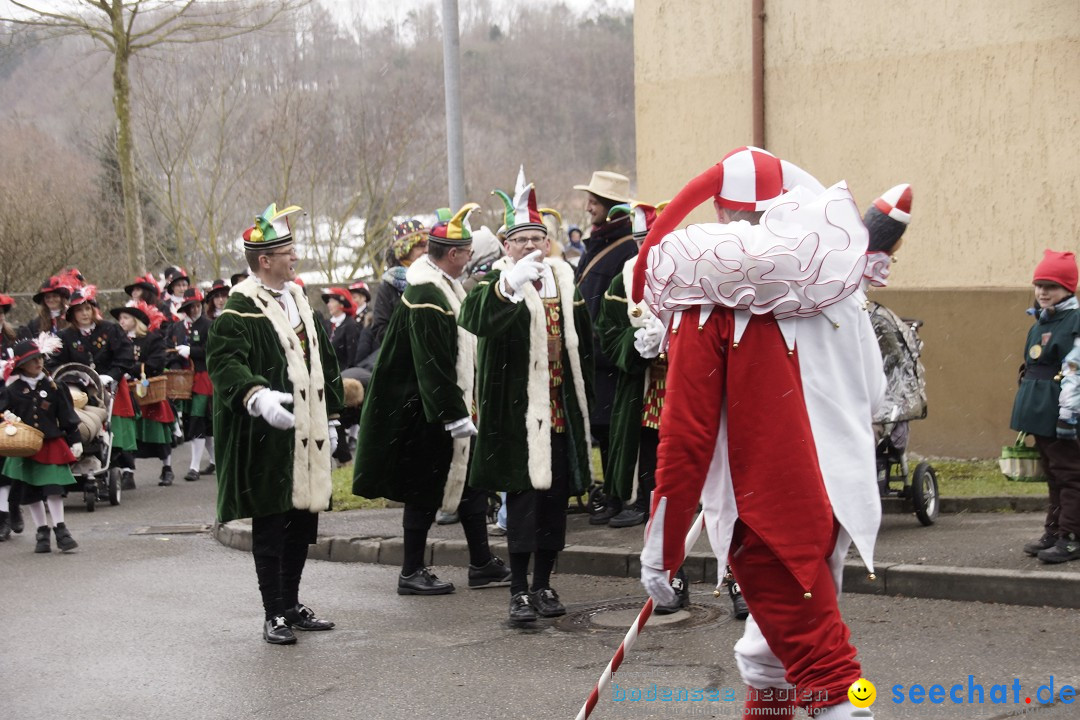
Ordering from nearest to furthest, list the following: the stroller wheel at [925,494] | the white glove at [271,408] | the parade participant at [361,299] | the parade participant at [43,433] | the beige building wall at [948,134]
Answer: the white glove at [271,408] → the stroller wheel at [925,494] → the parade participant at [43,433] → the beige building wall at [948,134] → the parade participant at [361,299]

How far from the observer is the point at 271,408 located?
6.83 meters

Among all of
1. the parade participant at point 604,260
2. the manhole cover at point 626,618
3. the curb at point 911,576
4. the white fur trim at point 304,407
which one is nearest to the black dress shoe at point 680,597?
the manhole cover at point 626,618

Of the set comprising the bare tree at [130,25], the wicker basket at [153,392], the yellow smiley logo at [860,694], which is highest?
the bare tree at [130,25]

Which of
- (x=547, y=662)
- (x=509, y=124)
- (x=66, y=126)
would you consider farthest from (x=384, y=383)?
(x=509, y=124)

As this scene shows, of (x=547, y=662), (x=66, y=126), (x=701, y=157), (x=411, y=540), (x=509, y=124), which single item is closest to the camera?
(x=547, y=662)

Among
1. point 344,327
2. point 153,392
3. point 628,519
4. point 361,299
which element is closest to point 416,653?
point 628,519

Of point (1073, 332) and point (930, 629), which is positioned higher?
point (1073, 332)

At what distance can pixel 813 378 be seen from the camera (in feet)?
14.0

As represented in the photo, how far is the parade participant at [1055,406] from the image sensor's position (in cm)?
764

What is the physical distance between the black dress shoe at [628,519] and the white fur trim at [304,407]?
111 inches

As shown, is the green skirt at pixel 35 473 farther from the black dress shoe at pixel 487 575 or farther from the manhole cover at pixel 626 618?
the manhole cover at pixel 626 618

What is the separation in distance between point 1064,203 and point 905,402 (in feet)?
12.3

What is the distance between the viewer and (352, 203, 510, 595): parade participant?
7.88m

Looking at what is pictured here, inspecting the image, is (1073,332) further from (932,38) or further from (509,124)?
(509,124)
